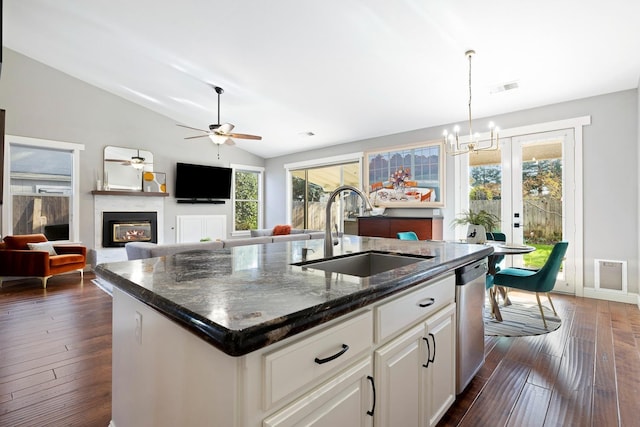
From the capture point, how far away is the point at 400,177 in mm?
6020

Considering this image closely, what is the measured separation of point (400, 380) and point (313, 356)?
1.97ft

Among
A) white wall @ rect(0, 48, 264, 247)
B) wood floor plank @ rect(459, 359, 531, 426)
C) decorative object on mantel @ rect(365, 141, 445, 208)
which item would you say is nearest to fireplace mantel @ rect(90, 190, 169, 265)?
white wall @ rect(0, 48, 264, 247)

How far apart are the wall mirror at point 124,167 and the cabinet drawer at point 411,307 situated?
637 cm

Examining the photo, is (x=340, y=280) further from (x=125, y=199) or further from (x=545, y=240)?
(x=125, y=199)

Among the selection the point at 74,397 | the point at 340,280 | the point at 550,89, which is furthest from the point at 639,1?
the point at 74,397

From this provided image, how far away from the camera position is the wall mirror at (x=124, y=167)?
20.8 ft

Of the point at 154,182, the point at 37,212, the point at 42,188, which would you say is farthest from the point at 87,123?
the point at 37,212

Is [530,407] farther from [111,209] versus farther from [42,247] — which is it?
[111,209]

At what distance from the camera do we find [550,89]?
407 cm

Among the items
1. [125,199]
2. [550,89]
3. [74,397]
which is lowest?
[74,397]

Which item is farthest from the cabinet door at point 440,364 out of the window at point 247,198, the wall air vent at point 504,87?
the window at point 247,198

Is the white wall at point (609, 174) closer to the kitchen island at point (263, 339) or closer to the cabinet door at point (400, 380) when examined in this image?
the kitchen island at point (263, 339)

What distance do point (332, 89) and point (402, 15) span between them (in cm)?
184

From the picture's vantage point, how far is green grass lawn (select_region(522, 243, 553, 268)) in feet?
14.9
